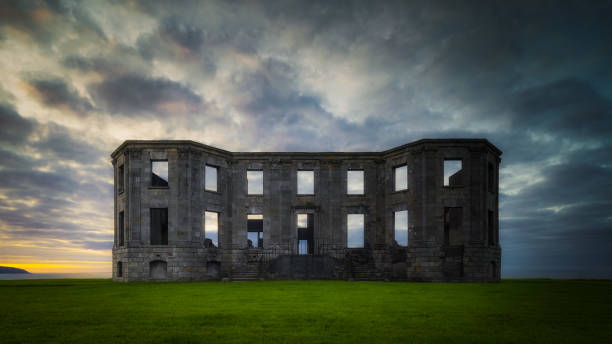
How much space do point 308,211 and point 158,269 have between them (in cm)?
1146

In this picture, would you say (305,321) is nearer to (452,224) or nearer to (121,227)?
(121,227)

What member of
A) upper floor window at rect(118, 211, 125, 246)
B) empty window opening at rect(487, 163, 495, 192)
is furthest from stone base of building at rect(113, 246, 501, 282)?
empty window opening at rect(487, 163, 495, 192)

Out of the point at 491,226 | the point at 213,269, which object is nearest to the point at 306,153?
the point at 213,269

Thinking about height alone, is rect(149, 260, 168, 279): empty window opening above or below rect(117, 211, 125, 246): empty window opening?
below

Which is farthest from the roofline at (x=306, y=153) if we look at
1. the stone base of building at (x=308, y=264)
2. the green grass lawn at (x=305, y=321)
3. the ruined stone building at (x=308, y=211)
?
the green grass lawn at (x=305, y=321)

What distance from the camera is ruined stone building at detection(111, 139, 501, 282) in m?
27.2

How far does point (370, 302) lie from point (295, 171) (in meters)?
19.8

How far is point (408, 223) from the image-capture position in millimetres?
28984

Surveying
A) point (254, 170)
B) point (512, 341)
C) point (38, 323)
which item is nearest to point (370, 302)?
point (512, 341)

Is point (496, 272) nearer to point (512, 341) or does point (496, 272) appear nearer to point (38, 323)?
point (512, 341)

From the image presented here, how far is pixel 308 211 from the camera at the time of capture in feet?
104

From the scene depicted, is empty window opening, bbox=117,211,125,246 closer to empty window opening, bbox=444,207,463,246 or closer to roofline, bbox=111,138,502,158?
roofline, bbox=111,138,502,158

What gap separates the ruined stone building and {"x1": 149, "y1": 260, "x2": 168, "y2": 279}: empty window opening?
0.06m

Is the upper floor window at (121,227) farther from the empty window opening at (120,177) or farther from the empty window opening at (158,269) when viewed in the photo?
the empty window opening at (158,269)
